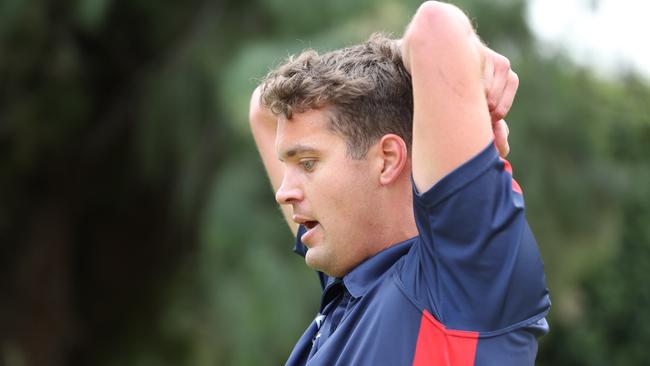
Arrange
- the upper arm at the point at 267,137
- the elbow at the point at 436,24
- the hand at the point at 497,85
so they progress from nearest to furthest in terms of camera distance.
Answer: the elbow at the point at 436,24 → the hand at the point at 497,85 → the upper arm at the point at 267,137

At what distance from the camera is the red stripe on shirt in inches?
58.8

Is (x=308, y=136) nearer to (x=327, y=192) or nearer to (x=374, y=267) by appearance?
(x=327, y=192)

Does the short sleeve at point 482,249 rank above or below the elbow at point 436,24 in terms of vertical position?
below

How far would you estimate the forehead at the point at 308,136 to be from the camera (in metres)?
1.68

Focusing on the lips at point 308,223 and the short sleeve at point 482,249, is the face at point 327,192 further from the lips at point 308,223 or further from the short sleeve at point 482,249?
the short sleeve at point 482,249

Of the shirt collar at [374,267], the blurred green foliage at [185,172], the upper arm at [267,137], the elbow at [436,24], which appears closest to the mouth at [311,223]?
the shirt collar at [374,267]

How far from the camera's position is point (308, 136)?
5.55 feet

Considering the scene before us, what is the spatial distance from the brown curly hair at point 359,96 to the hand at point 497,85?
134mm

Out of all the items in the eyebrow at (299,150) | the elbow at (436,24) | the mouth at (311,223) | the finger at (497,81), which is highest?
the elbow at (436,24)

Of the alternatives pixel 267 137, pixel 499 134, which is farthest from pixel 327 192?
pixel 267 137

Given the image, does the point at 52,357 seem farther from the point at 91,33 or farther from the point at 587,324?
the point at 587,324

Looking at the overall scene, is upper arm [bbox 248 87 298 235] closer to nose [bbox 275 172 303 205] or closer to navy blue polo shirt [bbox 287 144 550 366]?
nose [bbox 275 172 303 205]

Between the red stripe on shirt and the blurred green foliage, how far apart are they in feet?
12.2

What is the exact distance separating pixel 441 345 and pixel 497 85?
1.31ft
